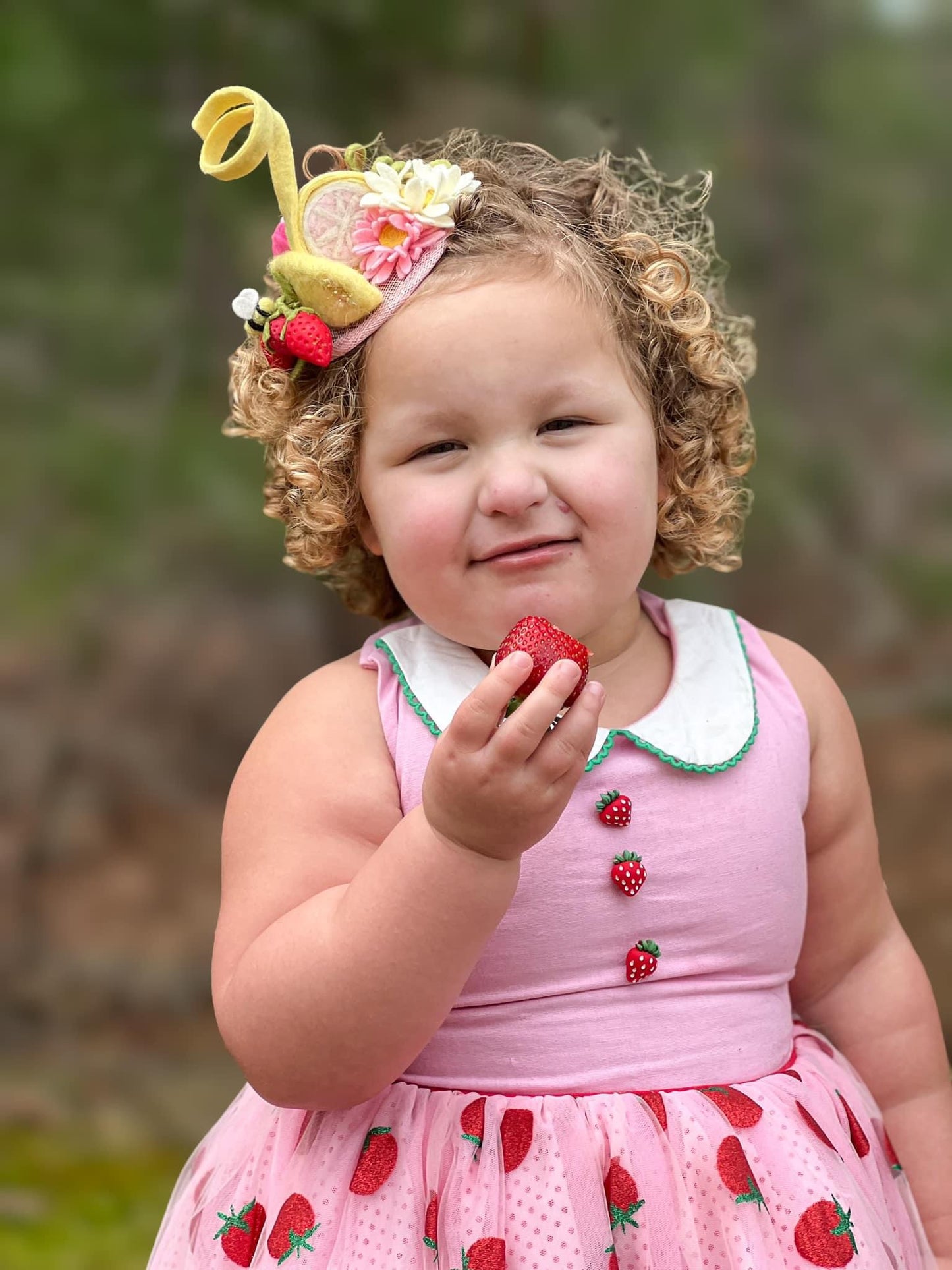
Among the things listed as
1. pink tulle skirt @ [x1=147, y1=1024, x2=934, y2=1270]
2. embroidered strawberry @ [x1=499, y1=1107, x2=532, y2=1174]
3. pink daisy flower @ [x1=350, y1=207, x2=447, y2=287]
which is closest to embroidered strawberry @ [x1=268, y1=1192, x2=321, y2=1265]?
pink tulle skirt @ [x1=147, y1=1024, x2=934, y2=1270]

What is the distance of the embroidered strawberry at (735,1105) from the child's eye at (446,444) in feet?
1.32

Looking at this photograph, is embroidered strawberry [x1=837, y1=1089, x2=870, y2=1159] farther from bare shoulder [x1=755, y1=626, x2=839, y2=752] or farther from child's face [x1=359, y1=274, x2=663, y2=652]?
child's face [x1=359, y1=274, x2=663, y2=652]

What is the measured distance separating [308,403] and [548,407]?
6.8 inches

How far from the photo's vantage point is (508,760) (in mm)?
756

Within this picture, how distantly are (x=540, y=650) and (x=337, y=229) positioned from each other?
339 millimetres

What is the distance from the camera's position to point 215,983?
880 mm

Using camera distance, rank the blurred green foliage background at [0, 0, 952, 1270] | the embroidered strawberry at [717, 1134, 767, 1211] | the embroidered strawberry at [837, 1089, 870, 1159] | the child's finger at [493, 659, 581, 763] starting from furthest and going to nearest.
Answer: the blurred green foliage background at [0, 0, 952, 1270], the embroidered strawberry at [837, 1089, 870, 1159], the embroidered strawberry at [717, 1134, 767, 1211], the child's finger at [493, 659, 581, 763]

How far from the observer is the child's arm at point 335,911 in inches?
31.1

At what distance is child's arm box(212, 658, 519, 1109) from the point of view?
2.59ft

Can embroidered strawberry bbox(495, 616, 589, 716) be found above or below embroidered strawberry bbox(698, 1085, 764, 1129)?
above

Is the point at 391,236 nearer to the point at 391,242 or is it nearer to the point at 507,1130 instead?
the point at 391,242

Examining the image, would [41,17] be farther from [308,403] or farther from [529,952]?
[529,952]

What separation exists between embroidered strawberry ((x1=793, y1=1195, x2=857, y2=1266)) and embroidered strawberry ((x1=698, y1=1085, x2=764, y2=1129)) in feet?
0.19

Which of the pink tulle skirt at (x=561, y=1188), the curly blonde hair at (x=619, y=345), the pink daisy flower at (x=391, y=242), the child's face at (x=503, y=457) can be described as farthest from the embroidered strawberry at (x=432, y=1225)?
the pink daisy flower at (x=391, y=242)
